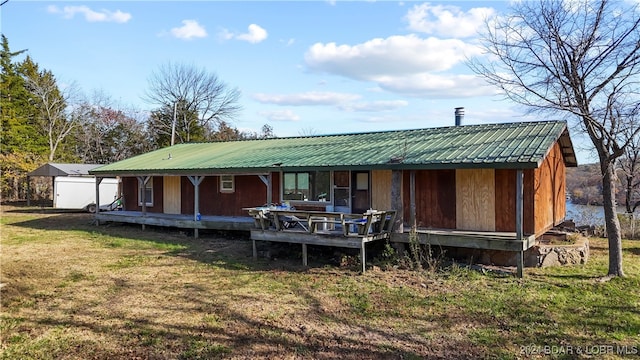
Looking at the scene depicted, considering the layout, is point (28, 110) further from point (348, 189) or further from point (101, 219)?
point (348, 189)

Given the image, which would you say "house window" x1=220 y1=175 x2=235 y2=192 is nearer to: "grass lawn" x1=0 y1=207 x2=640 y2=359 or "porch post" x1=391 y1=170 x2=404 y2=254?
"grass lawn" x1=0 y1=207 x2=640 y2=359

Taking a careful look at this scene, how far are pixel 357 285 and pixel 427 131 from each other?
280 inches

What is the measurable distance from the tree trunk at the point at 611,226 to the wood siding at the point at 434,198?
3.24 metres

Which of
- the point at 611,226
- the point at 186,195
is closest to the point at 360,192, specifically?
the point at 611,226

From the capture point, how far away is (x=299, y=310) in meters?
7.13

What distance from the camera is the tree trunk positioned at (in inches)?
356

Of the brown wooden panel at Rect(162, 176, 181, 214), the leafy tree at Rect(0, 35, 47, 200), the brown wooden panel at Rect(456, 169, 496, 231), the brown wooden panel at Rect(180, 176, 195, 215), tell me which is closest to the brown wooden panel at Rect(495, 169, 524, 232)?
the brown wooden panel at Rect(456, 169, 496, 231)

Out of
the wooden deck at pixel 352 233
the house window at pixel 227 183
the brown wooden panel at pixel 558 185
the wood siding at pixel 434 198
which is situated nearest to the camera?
the wooden deck at pixel 352 233

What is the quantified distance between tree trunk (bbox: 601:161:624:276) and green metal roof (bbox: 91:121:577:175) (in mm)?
1274

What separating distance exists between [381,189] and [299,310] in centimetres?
585

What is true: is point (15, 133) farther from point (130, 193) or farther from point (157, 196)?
point (157, 196)

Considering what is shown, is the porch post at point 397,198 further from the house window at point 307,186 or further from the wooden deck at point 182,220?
the wooden deck at point 182,220

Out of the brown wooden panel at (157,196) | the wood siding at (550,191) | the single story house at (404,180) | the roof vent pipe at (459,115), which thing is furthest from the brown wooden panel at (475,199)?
the brown wooden panel at (157,196)

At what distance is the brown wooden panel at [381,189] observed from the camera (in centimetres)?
1212
